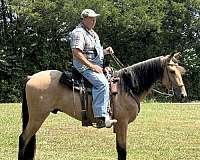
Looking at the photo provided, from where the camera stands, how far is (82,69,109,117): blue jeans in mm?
6980

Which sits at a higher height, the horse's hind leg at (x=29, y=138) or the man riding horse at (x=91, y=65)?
the man riding horse at (x=91, y=65)

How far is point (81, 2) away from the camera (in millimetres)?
29656

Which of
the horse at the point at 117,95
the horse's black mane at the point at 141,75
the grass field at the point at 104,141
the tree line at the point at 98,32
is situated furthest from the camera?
the tree line at the point at 98,32

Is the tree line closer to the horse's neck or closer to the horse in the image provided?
the horse

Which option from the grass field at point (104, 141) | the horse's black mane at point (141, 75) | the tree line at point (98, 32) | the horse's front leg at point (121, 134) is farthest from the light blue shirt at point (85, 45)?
the tree line at point (98, 32)

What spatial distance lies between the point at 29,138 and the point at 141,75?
2073mm

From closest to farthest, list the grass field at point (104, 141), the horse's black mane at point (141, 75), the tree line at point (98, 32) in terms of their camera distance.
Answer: the horse's black mane at point (141, 75) < the grass field at point (104, 141) < the tree line at point (98, 32)

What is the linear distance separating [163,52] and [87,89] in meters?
25.2

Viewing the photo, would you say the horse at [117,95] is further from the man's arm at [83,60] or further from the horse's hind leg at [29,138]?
the man's arm at [83,60]

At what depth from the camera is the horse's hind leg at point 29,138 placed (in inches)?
286

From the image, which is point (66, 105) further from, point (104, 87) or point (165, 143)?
point (165, 143)

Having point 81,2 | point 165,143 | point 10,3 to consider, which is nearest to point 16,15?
point 10,3

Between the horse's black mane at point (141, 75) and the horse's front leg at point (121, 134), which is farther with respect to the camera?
the horse's black mane at point (141, 75)

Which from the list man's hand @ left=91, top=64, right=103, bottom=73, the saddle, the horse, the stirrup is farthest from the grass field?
man's hand @ left=91, top=64, right=103, bottom=73
